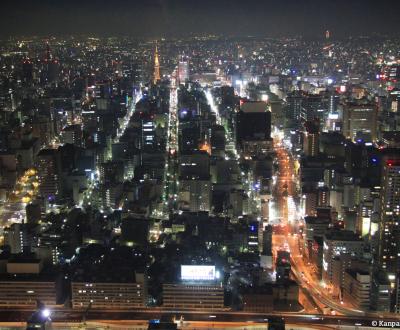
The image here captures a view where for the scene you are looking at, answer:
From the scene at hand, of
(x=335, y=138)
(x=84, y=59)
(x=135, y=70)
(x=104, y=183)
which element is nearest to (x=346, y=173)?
(x=335, y=138)

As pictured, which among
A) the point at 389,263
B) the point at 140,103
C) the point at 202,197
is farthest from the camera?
the point at 140,103

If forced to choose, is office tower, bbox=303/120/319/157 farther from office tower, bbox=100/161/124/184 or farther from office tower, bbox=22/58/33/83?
office tower, bbox=22/58/33/83

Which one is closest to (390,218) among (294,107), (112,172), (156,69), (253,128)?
(112,172)

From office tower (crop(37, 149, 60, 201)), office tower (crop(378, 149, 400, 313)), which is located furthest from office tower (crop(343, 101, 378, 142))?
office tower (crop(37, 149, 60, 201))

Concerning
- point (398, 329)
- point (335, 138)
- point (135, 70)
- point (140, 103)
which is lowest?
point (398, 329)

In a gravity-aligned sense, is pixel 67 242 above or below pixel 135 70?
below

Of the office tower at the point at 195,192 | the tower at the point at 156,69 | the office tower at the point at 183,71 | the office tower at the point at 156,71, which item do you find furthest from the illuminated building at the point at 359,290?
the office tower at the point at 183,71

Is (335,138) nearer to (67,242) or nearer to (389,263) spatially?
(389,263)
